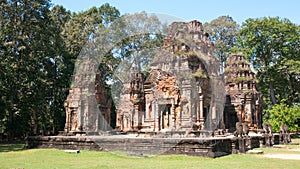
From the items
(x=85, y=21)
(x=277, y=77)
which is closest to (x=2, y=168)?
(x=85, y=21)

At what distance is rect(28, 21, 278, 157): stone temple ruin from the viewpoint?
13.3 metres

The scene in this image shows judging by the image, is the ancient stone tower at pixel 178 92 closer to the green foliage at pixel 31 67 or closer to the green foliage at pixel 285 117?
the green foliage at pixel 285 117

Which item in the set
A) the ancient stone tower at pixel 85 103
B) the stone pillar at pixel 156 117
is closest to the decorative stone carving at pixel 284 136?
the stone pillar at pixel 156 117

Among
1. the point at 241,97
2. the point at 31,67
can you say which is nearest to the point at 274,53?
the point at 241,97

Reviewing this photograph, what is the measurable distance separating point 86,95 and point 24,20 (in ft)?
30.4

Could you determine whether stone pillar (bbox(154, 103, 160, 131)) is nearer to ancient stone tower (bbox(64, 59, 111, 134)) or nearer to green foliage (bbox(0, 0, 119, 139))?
ancient stone tower (bbox(64, 59, 111, 134))

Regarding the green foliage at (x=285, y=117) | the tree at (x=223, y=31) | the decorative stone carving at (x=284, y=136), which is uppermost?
the tree at (x=223, y=31)

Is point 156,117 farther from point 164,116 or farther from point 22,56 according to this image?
point 22,56

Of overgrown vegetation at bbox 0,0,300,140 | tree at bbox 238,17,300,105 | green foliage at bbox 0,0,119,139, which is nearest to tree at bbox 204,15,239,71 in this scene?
overgrown vegetation at bbox 0,0,300,140

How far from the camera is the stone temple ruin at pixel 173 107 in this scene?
13.3 m

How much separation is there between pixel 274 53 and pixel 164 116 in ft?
64.9

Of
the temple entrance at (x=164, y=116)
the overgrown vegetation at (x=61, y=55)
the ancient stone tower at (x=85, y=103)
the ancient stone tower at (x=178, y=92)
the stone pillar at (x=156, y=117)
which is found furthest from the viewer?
the overgrown vegetation at (x=61, y=55)

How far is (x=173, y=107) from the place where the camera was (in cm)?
1772

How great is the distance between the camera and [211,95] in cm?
2047
